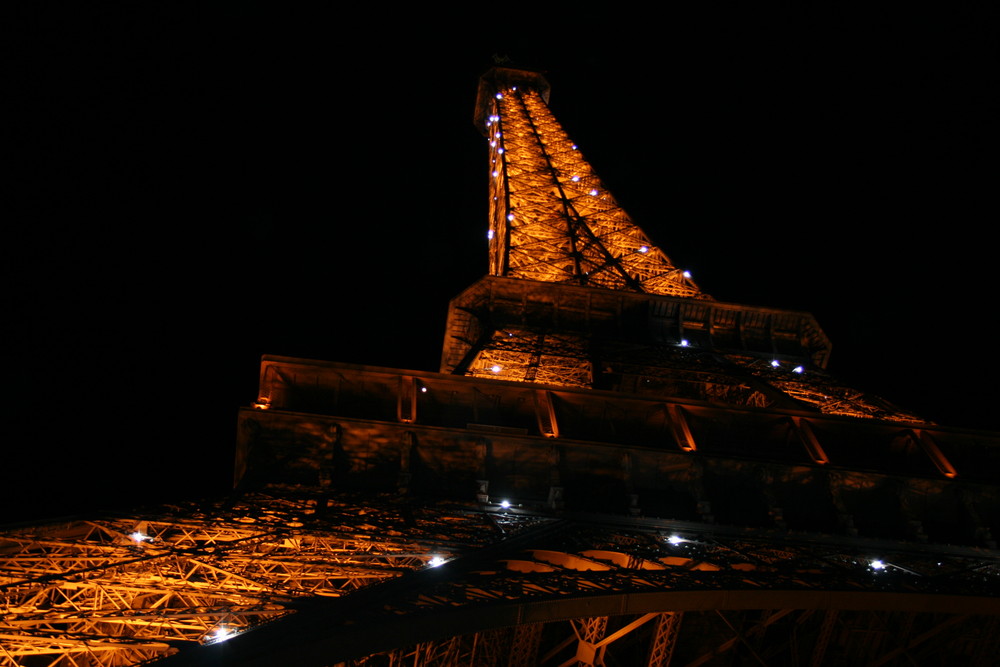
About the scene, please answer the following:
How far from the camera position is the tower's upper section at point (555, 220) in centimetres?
3591

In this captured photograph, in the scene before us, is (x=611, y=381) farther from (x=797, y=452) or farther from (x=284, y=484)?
(x=284, y=484)

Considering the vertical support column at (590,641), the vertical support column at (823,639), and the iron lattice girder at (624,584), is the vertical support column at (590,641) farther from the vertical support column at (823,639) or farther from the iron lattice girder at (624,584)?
the vertical support column at (823,639)

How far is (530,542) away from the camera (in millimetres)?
11828

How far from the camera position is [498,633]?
1404 centimetres

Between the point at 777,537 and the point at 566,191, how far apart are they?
35.5 m

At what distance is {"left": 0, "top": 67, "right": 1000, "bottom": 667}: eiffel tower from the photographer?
27.2 ft

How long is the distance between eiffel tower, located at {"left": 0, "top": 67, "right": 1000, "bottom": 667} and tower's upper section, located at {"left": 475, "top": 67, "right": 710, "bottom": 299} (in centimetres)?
1263

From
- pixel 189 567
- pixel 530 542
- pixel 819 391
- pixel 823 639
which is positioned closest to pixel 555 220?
pixel 819 391

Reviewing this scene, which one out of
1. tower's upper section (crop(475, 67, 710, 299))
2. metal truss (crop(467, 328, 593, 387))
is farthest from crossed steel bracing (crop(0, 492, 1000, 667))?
tower's upper section (crop(475, 67, 710, 299))

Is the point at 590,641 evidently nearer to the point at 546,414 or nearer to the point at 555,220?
the point at 546,414

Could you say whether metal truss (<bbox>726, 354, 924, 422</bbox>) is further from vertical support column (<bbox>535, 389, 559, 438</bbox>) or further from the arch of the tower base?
the arch of the tower base

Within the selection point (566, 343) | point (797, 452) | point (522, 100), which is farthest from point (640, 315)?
point (522, 100)

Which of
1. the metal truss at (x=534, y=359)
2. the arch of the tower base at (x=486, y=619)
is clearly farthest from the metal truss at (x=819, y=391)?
the arch of the tower base at (x=486, y=619)

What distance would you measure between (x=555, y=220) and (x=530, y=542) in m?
32.0
